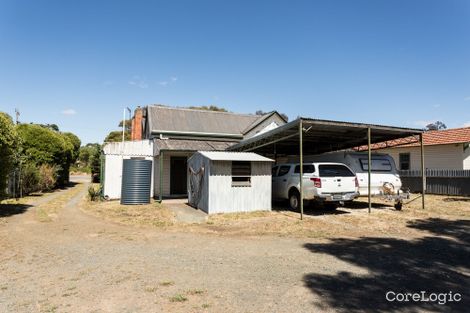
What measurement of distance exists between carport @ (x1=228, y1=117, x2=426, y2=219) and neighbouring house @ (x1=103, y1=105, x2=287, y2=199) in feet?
11.2

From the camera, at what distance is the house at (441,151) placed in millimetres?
21734

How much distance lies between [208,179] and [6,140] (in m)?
7.39

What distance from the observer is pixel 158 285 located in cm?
520

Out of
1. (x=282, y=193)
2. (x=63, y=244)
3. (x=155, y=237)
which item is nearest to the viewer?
(x=63, y=244)

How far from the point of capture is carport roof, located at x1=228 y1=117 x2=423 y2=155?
12664 millimetres

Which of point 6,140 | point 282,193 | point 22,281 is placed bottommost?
point 22,281

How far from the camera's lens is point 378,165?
14.6 metres

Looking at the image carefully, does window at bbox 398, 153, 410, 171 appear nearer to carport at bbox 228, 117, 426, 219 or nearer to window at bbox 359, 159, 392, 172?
carport at bbox 228, 117, 426, 219

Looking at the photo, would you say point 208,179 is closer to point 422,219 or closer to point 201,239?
point 201,239

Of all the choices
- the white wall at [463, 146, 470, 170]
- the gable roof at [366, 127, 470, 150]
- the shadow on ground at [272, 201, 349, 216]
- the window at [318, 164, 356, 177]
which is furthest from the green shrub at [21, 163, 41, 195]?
the white wall at [463, 146, 470, 170]

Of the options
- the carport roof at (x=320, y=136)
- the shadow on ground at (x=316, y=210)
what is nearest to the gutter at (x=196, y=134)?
the carport roof at (x=320, y=136)

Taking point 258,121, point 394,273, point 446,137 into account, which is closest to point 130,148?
point 258,121

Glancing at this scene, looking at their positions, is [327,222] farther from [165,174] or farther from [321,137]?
[165,174]

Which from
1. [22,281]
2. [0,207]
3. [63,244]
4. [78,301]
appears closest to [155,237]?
[63,244]
